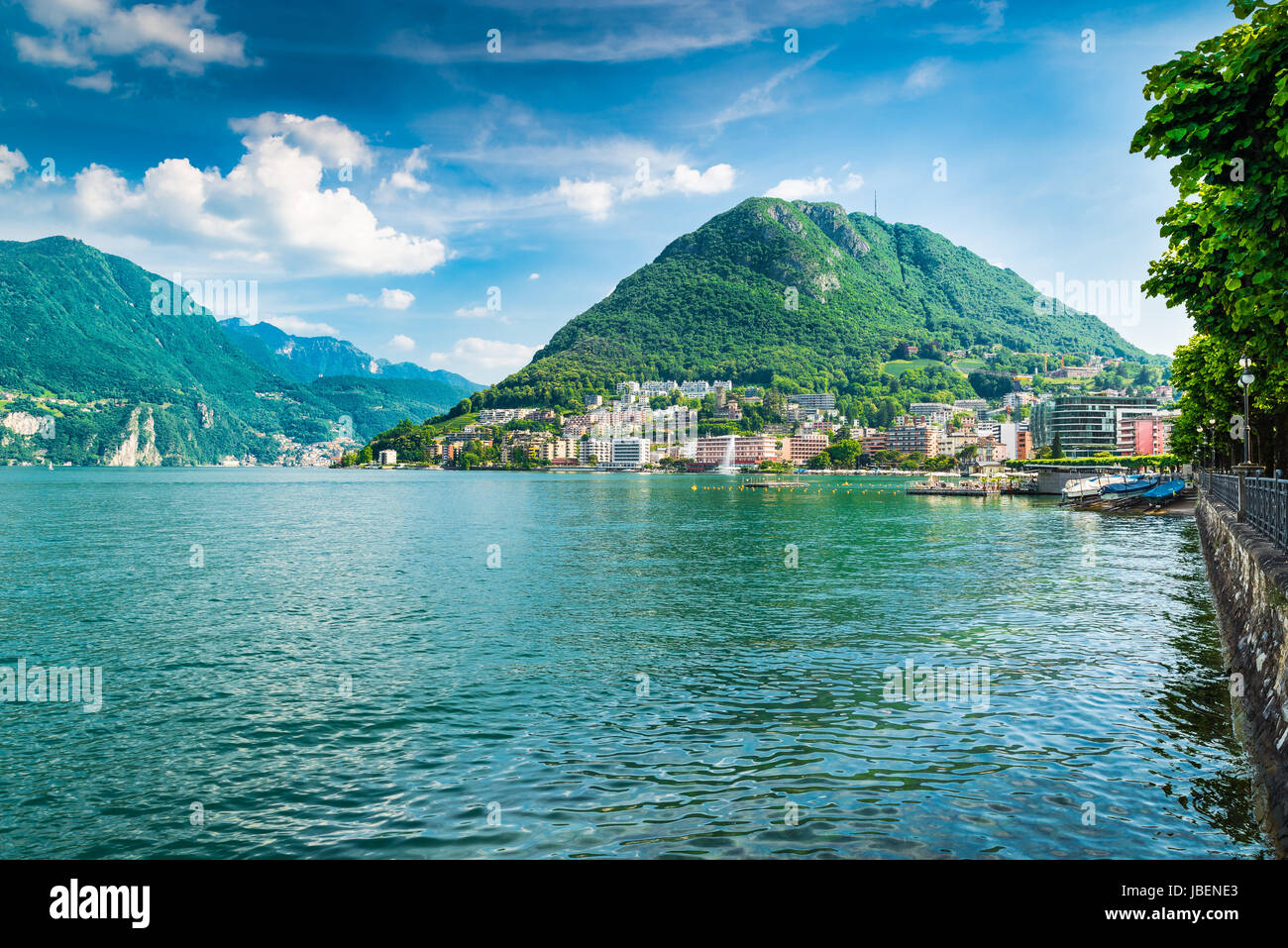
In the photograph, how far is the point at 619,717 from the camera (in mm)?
16109

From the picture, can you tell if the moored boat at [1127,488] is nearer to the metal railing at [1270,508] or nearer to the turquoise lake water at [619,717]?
the turquoise lake water at [619,717]

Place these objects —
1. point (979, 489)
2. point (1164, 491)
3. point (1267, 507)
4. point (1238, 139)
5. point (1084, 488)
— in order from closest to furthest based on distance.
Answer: point (1238, 139) → point (1267, 507) → point (1164, 491) → point (1084, 488) → point (979, 489)

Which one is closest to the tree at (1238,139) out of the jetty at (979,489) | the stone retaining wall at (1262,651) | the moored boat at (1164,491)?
the stone retaining wall at (1262,651)

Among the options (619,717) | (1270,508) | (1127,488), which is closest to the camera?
(619,717)

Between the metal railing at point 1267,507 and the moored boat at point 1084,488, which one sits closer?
the metal railing at point 1267,507

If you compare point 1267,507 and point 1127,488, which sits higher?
point 1267,507

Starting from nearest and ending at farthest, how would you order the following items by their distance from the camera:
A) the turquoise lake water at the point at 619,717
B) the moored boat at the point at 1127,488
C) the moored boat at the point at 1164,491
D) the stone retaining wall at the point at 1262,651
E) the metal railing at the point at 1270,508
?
the turquoise lake water at the point at 619,717 < the stone retaining wall at the point at 1262,651 < the metal railing at the point at 1270,508 < the moored boat at the point at 1164,491 < the moored boat at the point at 1127,488

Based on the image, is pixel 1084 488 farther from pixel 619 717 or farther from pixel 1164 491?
pixel 619 717

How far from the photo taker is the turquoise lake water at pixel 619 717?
10969mm

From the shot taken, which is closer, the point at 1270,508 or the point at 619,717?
the point at 619,717

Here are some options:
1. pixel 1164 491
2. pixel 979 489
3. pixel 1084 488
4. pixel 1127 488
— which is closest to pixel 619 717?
pixel 1164 491

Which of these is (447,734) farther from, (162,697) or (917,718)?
(917,718)
